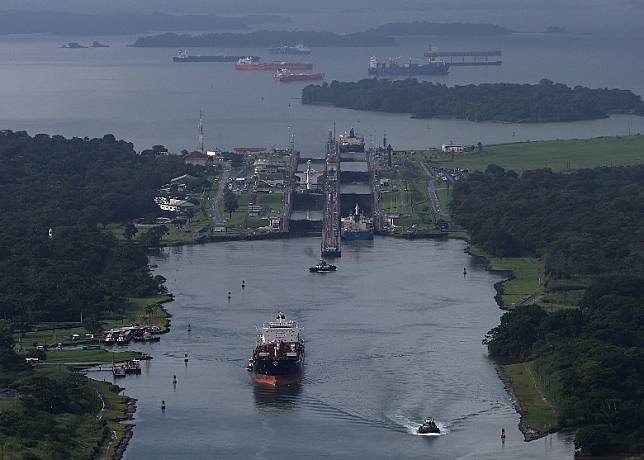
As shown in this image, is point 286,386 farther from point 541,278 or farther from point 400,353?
point 541,278

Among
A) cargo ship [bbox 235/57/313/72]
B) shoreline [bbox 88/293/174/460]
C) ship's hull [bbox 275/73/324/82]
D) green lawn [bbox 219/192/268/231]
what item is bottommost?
shoreline [bbox 88/293/174/460]

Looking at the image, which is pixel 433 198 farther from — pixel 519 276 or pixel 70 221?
pixel 519 276

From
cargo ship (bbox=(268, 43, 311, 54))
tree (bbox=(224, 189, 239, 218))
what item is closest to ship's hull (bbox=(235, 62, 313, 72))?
cargo ship (bbox=(268, 43, 311, 54))

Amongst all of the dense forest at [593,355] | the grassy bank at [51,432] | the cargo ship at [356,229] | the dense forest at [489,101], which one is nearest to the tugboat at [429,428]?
the dense forest at [593,355]

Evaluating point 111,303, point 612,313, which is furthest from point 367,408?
point 111,303

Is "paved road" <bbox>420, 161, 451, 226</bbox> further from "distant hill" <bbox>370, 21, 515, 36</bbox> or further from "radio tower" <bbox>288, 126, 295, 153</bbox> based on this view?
"distant hill" <bbox>370, 21, 515, 36</bbox>
